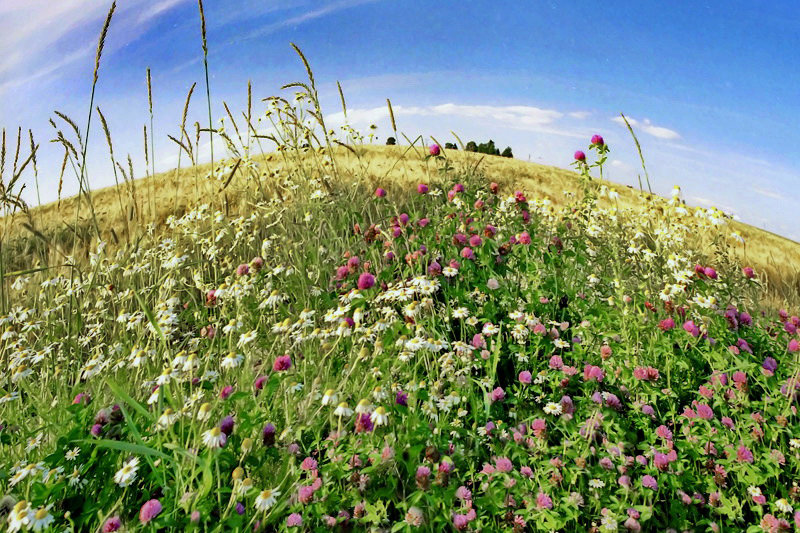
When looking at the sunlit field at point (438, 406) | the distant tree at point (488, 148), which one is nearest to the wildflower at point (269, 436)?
the sunlit field at point (438, 406)

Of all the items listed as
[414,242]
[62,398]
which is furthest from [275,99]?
[62,398]

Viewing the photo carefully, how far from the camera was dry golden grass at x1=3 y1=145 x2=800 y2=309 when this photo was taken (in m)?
6.36

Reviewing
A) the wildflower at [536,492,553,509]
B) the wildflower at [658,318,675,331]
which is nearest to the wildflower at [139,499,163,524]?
the wildflower at [536,492,553,509]

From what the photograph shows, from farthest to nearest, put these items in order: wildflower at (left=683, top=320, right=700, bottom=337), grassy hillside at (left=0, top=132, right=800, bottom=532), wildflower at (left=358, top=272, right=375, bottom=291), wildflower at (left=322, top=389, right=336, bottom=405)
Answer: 1. wildflower at (left=358, top=272, right=375, bottom=291)
2. wildflower at (left=683, top=320, right=700, bottom=337)
3. wildflower at (left=322, top=389, right=336, bottom=405)
4. grassy hillside at (left=0, top=132, right=800, bottom=532)

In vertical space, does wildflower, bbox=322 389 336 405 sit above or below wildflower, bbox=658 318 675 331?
below

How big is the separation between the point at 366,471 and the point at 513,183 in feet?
25.0

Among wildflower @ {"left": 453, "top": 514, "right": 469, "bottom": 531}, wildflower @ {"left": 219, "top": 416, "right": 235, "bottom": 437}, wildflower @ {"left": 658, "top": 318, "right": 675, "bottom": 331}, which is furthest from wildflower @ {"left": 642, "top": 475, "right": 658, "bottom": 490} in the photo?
wildflower @ {"left": 219, "top": 416, "right": 235, "bottom": 437}

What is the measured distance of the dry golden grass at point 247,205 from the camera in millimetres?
6363

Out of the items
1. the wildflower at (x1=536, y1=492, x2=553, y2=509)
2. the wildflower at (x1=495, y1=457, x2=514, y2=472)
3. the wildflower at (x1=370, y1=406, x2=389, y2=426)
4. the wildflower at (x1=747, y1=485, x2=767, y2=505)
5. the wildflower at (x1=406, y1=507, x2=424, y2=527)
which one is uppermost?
the wildflower at (x1=370, y1=406, x2=389, y2=426)

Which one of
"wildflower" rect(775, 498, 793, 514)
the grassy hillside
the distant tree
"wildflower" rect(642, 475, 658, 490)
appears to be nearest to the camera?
the grassy hillside

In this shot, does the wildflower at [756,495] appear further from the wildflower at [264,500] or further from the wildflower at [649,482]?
the wildflower at [264,500]

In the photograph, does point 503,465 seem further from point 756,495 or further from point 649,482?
point 756,495

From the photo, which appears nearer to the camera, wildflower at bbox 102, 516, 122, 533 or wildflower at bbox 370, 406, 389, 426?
wildflower at bbox 102, 516, 122, 533

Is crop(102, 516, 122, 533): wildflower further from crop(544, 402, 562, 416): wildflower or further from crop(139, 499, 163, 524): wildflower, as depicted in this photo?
crop(544, 402, 562, 416): wildflower
